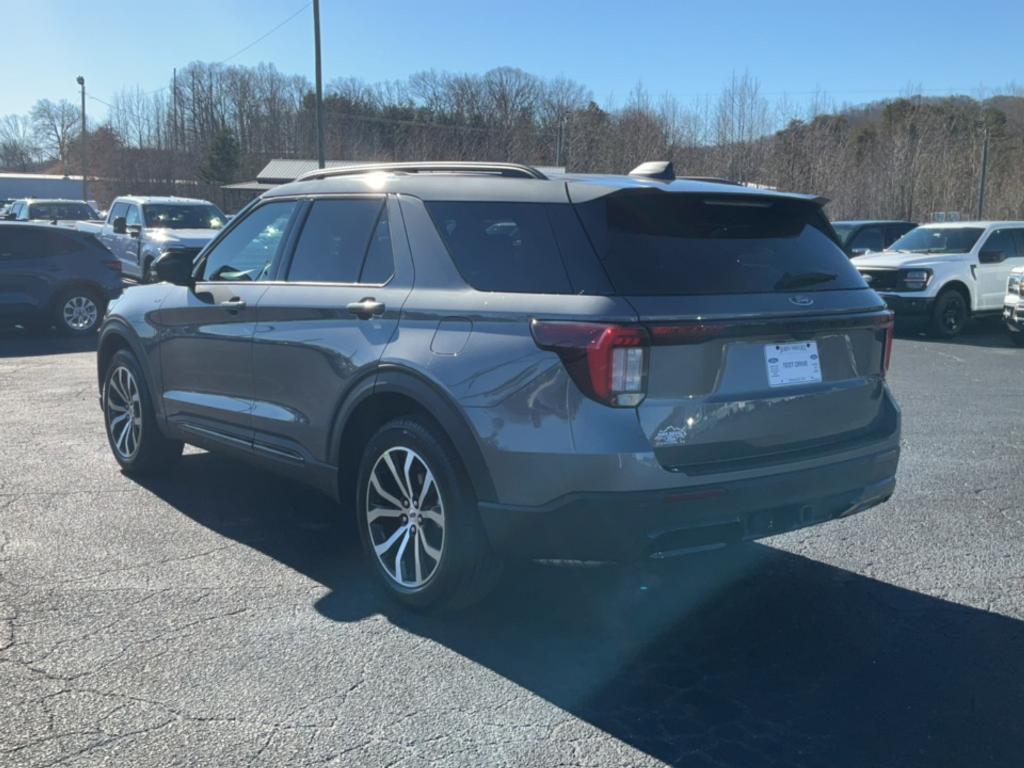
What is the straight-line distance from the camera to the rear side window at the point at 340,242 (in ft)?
15.3

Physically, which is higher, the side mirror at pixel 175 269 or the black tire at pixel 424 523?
the side mirror at pixel 175 269

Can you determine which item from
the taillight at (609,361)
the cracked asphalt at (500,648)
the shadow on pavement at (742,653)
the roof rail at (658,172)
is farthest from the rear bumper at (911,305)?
the taillight at (609,361)

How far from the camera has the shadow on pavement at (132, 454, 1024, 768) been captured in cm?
333

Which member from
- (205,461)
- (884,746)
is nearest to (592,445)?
(884,746)

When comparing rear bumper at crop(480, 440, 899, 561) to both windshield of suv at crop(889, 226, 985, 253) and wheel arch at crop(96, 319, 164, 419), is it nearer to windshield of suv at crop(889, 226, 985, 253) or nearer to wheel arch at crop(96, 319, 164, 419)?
wheel arch at crop(96, 319, 164, 419)

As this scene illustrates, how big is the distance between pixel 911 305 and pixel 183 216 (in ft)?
44.6

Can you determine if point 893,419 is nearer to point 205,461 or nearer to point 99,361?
point 205,461

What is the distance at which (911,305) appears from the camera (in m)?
15.0

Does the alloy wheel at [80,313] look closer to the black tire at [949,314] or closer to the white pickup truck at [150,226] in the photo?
the white pickup truck at [150,226]

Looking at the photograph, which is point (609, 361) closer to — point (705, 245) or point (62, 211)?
point (705, 245)

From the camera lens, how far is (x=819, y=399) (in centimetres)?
403

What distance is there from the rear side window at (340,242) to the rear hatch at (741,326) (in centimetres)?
116

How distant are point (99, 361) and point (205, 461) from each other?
0.98 metres

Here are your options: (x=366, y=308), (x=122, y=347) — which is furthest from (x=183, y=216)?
(x=366, y=308)
